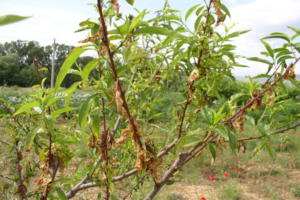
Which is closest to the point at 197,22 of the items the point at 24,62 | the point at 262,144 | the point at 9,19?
the point at 262,144

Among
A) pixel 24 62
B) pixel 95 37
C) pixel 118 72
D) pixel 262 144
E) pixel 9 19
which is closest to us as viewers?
pixel 9 19

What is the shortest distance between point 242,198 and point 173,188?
41.5 inches

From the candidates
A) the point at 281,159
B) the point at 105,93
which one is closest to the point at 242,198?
the point at 281,159

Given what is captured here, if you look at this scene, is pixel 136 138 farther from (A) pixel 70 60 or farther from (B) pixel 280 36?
(B) pixel 280 36

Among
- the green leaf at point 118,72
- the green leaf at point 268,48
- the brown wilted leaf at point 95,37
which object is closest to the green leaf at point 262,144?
the green leaf at point 268,48

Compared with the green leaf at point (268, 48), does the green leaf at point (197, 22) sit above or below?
above

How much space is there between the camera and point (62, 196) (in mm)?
982

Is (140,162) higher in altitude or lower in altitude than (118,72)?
lower

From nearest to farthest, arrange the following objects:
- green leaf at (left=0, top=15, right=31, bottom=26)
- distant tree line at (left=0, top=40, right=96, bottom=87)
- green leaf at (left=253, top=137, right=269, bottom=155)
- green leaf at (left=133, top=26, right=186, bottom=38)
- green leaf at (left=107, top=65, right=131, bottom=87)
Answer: green leaf at (left=0, top=15, right=31, bottom=26) → green leaf at (left=133, top=26, right=186, bottom=38) → green leaf at (left=107, top=65, right=131, bottom=87) → green leaf at (left=253, top=137, right=269, bottom=155) → distant tree line at (left=0, top=40, right=96, bottom=87)

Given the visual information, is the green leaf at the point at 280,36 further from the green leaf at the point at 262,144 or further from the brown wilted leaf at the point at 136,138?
the brown wilted leaf at the point at 136,138

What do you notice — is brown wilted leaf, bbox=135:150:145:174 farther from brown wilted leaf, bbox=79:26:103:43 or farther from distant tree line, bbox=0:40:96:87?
distant tree line, bbox=0:40:96:87

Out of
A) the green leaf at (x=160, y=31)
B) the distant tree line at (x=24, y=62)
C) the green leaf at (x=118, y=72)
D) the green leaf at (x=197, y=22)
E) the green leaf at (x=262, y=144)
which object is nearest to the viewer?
the green leaf at (x=160, y=31)

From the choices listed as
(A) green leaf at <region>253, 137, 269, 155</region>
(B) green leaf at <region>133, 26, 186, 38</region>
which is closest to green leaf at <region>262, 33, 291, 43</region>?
(A) green leaf at <region>253, 137, 269, 155</region>

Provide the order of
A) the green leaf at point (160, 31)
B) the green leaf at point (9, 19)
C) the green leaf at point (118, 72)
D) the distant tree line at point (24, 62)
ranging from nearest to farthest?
1. the green leaf at point (9, 19)
2. the green leaf at point (160, 31)
3. the green leaf at point (118, 72)
4. the distant tree line at point (24, 62)
